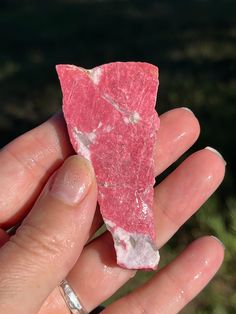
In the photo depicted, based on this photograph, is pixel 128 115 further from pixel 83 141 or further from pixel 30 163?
pixel 30 163

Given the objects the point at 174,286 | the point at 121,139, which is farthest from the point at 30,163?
the point at 174,286

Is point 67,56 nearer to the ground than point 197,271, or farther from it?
nearer to the ground

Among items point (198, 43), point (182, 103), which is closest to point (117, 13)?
point (198, 43)

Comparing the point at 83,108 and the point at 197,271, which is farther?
the point at 197,271

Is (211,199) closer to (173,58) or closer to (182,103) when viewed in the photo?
(182,103)

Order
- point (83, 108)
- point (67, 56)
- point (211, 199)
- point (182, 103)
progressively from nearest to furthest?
point (83, 108)
point (211, 199)
point (182, 103)
point (67, 56)

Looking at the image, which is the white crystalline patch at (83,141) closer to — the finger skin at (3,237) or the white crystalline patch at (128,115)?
the white crystalline patch at (128,115)
